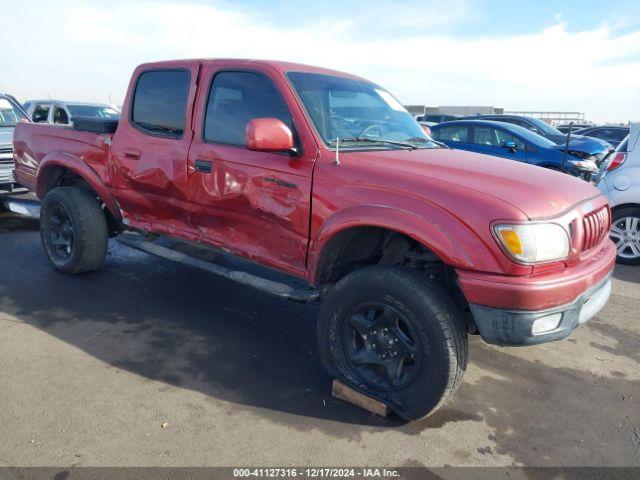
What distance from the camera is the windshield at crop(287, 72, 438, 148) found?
3211mm

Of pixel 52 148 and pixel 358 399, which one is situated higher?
pixel 52 148

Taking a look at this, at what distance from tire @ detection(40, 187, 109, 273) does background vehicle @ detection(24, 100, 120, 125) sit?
25.2 feet

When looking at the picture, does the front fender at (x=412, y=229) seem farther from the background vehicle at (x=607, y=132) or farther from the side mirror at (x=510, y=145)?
the background vehicle at (x=607, y=132)

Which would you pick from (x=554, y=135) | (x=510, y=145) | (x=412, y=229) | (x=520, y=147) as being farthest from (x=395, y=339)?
(x=554, y=135)

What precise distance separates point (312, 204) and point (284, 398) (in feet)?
3.90

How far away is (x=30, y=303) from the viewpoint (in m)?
4.23

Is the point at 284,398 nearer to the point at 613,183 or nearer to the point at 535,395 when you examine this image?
the point at 535,395

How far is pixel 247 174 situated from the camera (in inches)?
129

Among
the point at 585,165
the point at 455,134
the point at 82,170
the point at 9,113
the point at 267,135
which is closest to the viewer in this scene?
the point at 267,135

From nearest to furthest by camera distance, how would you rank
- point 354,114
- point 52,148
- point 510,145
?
point 354,114 < point 52,148 < point 510,145

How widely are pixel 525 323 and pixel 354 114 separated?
1.86 m

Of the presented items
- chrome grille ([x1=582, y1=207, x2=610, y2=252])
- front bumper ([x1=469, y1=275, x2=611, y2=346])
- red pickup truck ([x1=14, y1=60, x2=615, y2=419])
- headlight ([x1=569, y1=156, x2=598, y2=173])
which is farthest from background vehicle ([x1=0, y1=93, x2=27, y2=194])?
headlight ([x1=569, y1=156, x2=598, y2=173])

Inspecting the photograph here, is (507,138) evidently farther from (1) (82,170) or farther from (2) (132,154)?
(1) (82,170)

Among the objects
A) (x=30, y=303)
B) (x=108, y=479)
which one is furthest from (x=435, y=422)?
(x=30, y=303)
